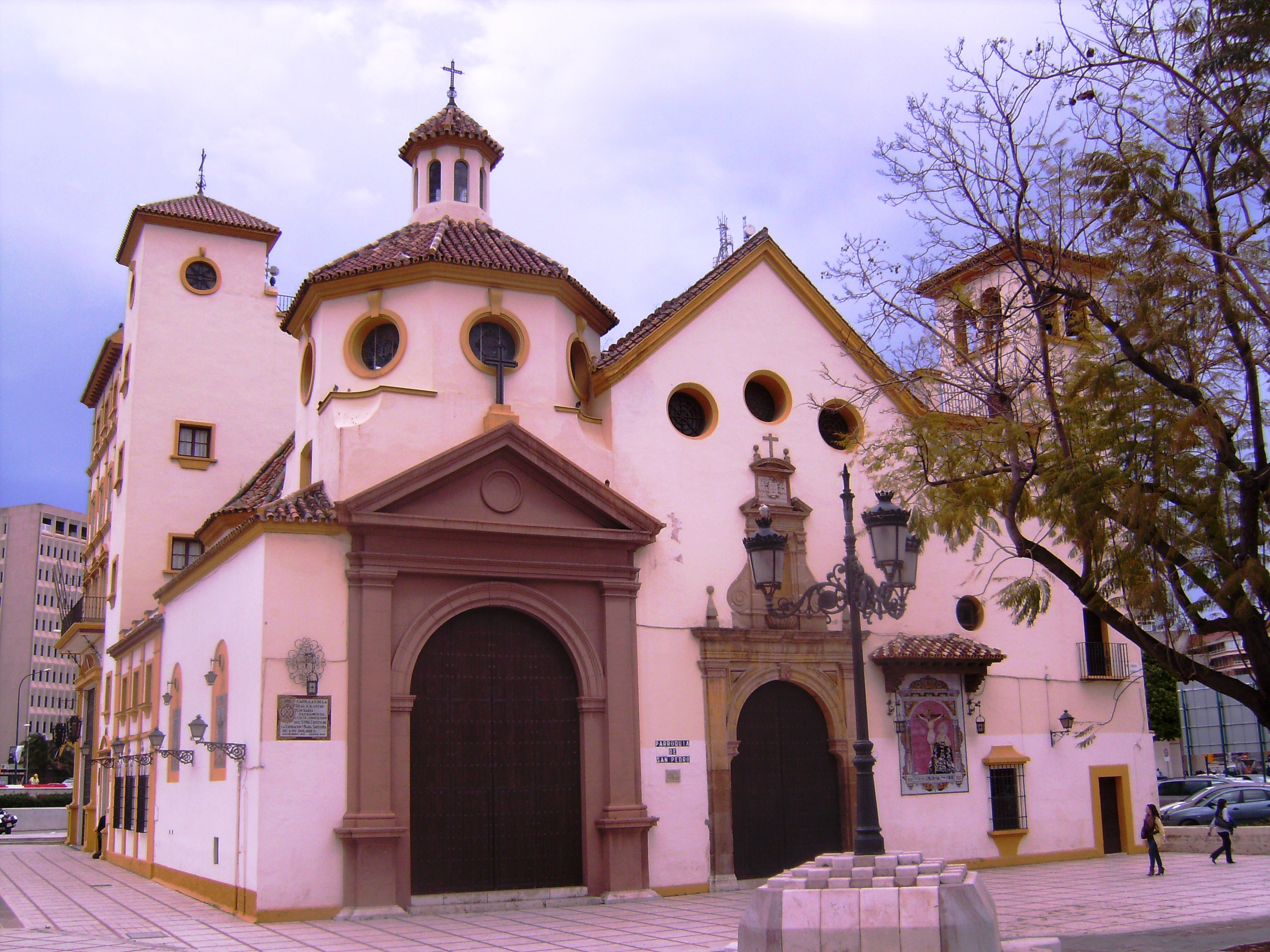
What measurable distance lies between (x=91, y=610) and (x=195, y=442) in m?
6.20

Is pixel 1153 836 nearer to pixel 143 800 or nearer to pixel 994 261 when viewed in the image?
pixel 994 261

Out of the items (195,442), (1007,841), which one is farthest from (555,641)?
(195,442)

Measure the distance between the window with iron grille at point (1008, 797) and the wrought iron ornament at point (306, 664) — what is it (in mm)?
12107

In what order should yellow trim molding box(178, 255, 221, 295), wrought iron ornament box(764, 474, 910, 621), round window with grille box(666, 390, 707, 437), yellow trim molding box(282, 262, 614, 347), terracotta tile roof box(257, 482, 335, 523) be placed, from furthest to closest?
1. yellow trim molding box(178, 255, 221, 295)
2. round window with grille box(666, 390, 707, 437)
3. yellow trim molding box(282, 262, 614, 347)
4. terracotta tile roof box(257, 482, 335, 523)
5. wrought iron ornament box(764, 474, 910, 621)

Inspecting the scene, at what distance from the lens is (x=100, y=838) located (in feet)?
94.5

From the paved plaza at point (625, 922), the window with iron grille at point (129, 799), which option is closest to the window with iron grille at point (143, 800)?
the window with iron grille at point (129, 799)

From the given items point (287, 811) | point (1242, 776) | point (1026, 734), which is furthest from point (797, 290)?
point (1242, 776)

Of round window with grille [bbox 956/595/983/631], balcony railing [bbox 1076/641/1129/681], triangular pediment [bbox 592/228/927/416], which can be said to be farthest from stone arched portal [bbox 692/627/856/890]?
balcony railing [bbox 1076/641/1129/681]

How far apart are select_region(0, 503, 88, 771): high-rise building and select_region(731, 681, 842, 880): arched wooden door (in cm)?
8986

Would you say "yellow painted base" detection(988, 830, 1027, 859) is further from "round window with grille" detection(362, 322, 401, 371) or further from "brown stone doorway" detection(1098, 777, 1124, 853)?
"round window with grille" detection(362, 322, 401, 371)

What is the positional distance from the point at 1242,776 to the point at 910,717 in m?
35.3

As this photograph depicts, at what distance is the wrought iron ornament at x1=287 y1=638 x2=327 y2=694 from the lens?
16.1 meters

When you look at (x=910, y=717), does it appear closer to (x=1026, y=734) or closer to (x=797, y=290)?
(x=1026, y=734)

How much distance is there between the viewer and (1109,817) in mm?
22875
